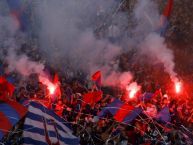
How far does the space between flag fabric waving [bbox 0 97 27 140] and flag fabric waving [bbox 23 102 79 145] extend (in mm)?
523

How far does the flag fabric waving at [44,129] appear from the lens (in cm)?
594

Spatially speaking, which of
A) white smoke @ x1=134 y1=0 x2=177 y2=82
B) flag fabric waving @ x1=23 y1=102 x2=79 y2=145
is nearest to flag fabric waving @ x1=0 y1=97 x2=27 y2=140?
flag fabric waving @ x1=23 y1=102 x2=79 y2=145

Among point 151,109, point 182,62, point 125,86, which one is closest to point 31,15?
point 125,86

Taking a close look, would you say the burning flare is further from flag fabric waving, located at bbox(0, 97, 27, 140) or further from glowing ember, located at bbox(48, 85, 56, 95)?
flag fabric waving, located at bbox(0, 97, 27, 140)

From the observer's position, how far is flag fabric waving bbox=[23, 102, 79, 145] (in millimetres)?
5938

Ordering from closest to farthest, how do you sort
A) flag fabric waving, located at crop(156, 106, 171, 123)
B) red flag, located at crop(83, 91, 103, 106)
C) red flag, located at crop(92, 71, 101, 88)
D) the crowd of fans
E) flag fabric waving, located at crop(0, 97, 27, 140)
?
flag fabric waving, located at crop(0, 97, 27, 140) < the crowd of fans < flag fabric waving, located at crop(156, 106, 171, 123) < red flag, located at crop(83, 91, 103, 106) < red flag, located at crop(92, 71, 101, 88)

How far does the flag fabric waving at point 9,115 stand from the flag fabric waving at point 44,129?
0.52 meters

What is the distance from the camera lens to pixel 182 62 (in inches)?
564

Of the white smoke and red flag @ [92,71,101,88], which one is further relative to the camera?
the white smoke

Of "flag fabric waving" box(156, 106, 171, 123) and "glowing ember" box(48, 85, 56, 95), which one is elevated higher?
"glowing ember" box(48, 85, 56, 95)

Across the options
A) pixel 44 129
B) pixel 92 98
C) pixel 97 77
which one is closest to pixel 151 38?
pixel 97 77

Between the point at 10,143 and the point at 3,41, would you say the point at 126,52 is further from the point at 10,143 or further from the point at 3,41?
the point at 10,143

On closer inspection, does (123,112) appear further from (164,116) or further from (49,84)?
(49,84)

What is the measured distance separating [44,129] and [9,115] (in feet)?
2.78
